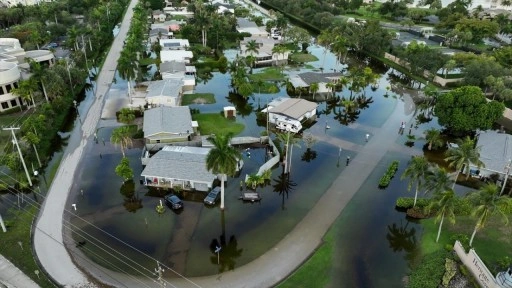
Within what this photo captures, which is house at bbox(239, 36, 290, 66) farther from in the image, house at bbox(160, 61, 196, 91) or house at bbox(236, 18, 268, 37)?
house at bbox(160, 61, 196, 91)

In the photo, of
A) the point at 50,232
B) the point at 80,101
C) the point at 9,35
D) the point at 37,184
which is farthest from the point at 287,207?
the point at 9,35

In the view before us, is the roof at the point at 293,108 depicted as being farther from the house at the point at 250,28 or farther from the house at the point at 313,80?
the house at the point at 250,28

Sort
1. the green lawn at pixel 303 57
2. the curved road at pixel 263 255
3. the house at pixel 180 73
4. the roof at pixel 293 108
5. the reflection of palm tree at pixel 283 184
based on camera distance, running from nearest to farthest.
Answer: the curved road at pixel 263 255, the reflection of palm tree at pixel 283 184, the roof at pixel 293 108, the house at pixel 180 73, the green lawn at pixel 303 57

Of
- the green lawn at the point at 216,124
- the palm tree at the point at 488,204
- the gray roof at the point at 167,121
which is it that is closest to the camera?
the palm tree at the point at 488,204

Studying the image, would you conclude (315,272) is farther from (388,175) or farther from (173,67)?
(173,67)

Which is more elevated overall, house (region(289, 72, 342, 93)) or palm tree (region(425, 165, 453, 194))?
palm tree (region(425, 165, 453, 194))

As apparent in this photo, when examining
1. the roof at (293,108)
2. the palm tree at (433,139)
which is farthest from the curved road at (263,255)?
the roof at (293,108)

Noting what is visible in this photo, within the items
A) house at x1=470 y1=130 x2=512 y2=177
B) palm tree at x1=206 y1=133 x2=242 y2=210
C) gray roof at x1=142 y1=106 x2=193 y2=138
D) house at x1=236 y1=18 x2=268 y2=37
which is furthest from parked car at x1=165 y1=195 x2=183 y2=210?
house at x1=236 y1=18 x2=268 y2=37
